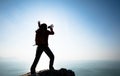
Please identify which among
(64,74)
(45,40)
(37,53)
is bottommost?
(64,74)

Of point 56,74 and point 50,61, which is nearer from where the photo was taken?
point 56,74

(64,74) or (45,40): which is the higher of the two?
(45,40)

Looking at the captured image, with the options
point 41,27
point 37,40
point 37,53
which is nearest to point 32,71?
point 37,53

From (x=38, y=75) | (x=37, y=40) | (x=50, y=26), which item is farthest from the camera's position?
(x=50, y=26)

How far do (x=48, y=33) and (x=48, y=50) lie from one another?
1075mm

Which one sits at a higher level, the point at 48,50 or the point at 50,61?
the point at 48,50

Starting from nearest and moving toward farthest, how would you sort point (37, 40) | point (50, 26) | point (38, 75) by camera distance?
1. point (38, 75)
2. point (37, 40)
3. point (50, 26)

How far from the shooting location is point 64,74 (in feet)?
34.1

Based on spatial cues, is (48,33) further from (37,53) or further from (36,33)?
(37,53)

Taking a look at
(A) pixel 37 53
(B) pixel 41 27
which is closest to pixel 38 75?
(A) pixel 37 53

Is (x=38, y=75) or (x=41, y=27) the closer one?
(x=38, y=75)

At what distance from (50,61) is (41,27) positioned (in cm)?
231

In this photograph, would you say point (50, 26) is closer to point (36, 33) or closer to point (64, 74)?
point (36, 33)

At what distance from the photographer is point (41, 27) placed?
1058 centimetres
